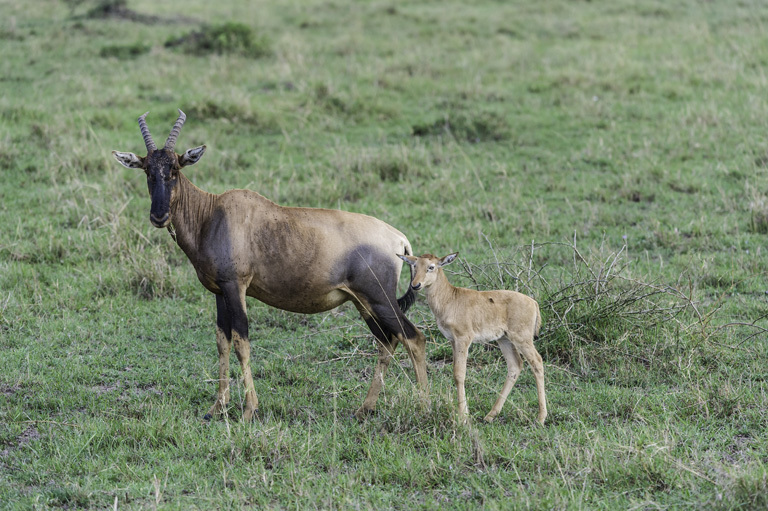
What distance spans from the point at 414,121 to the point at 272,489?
33.0 ft

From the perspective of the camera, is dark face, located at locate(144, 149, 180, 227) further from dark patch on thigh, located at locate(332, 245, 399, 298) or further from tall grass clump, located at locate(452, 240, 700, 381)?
tall grass clump, located at locate(452, 240, 700, 381)

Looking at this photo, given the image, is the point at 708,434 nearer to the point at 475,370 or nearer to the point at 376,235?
the point at 475,370

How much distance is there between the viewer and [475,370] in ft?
24.4

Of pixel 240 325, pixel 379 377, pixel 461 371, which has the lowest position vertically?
pixel 379 377

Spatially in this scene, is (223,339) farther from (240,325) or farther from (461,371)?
(461,371)

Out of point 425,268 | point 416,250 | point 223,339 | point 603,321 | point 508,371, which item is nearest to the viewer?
point 425,268

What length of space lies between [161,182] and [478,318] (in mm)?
2772

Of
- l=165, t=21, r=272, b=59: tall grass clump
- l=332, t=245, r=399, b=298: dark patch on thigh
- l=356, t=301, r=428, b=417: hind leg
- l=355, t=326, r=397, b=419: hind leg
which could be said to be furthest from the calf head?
l=165, t=21, r=272, b=59: tall grass clump

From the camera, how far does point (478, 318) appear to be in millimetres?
6512

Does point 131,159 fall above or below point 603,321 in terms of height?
above

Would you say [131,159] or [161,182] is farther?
[131,159]

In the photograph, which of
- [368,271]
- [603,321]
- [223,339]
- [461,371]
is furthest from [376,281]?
[603,321]

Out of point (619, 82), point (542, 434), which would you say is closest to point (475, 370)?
point (542, 434)

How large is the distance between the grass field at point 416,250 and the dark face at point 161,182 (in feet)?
4.93
